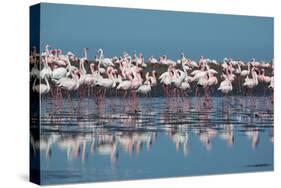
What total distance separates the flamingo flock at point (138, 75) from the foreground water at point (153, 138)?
5.9 inches

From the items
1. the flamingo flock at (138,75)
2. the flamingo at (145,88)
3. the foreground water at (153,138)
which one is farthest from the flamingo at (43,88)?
the flamingo at (145,88)

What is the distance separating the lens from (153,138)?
12562mm

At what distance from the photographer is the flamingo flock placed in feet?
38.7

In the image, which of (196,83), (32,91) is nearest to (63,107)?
(32,91)

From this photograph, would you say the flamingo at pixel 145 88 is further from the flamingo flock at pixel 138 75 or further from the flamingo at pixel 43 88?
the flamingo at pixel 43 88

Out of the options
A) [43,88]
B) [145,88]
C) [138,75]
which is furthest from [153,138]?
[43,88]

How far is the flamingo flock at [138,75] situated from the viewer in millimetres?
11805

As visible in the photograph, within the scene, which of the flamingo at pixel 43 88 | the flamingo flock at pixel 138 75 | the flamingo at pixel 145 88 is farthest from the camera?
the flamingo at pixel 145 88

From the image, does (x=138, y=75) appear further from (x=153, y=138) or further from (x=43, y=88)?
(x=43, y=88)

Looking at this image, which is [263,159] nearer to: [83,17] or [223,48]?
[223,48]

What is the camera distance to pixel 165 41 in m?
12.7

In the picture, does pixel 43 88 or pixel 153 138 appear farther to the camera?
pixel 153 138

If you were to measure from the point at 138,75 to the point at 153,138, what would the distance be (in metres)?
0.96

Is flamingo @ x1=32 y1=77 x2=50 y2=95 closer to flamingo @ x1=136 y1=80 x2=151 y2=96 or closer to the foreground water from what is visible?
the foreground water
